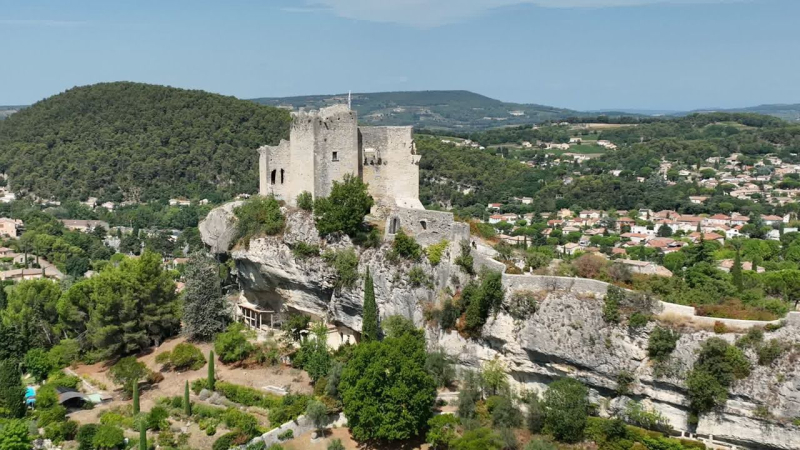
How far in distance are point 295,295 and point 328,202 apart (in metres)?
5.75

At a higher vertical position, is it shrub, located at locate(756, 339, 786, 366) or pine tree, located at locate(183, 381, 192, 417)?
shrub, located at locate(756, 339, 786, 366)

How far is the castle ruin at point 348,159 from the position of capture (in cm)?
3953

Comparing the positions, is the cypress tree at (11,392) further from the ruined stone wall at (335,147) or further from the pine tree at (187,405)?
the ruined stone wall at (335,147)

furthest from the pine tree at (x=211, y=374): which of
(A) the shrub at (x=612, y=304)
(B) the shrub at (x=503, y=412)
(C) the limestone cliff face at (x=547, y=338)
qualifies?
(A) the shrub at (x=612, y=304)

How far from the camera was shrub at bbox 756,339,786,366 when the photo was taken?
27.2m

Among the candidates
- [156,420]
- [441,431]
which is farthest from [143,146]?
[441,431]

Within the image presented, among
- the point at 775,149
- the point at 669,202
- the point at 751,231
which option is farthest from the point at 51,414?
the point at 775,149

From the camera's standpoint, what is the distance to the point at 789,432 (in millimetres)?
26391

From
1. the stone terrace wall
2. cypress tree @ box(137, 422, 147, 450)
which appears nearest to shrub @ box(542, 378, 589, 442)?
the stone terrace wall

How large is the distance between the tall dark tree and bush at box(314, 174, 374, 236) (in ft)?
27.4

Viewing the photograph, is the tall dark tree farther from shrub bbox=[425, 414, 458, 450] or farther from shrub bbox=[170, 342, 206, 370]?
shrub bbox=[425, 414, 458, 450]

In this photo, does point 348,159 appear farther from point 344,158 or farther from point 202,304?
point 202,304

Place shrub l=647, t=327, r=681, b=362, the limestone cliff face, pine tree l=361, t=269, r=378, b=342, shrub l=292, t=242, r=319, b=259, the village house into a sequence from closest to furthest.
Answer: the limestone cliff face → shrub l=647, t=327, r=681, b=362 → pine tree l=361, t=269, r=378, b=342 → shrub l=292, t=242, r=319, b=259 → the village house

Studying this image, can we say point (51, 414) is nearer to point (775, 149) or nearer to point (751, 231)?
point (751, 231)
